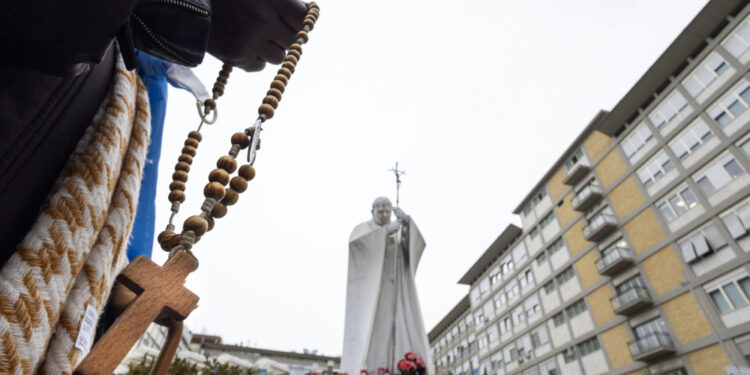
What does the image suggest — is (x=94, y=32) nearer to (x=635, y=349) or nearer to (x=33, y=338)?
(x=33, y=338)

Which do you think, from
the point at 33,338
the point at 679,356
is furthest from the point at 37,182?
the point at 679,356

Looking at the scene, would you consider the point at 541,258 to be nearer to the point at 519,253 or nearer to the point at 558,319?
the point at 519,253

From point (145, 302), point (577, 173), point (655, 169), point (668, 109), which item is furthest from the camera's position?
point (577, 173)

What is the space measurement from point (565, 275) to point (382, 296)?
897 inches

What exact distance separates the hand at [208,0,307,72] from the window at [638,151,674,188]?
22.6m

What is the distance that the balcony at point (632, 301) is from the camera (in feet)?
57.7

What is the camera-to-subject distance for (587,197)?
22.3m

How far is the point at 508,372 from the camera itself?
28.2m

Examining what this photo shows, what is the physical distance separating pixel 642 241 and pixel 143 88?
906 inches

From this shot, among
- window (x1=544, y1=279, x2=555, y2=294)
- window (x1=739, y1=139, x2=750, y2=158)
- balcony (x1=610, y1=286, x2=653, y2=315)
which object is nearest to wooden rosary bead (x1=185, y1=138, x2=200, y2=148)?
window (x1=739, y1=139, x2=750, y2=158)

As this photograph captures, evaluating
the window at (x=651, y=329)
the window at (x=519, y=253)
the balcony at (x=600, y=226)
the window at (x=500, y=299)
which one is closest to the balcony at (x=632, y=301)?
the window at (x=651, y=329)

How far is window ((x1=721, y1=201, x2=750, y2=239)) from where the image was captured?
14.5m

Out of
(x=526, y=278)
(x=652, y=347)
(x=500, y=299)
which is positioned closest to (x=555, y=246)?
(x=526, y=278)

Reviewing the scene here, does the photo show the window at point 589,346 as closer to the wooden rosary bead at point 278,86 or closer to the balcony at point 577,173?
the balcony at point 577,173
